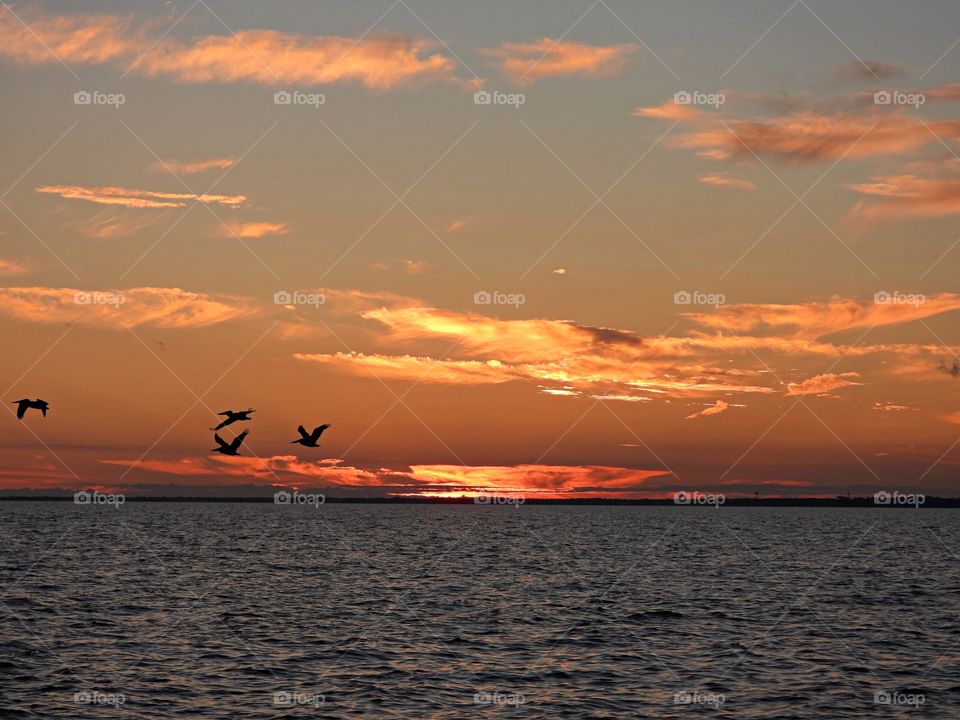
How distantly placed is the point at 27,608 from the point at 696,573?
50732 mm

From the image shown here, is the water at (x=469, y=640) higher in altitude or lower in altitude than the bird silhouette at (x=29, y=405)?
lower

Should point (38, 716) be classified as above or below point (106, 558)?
below

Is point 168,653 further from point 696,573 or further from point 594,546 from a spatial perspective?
point 594,546

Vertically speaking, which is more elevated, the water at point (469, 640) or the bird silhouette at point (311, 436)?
the bird silhouette at point (311, 436)

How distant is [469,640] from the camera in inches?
1972

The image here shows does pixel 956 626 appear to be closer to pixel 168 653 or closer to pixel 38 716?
pixel 168 653

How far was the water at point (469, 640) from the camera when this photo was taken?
1519 inches

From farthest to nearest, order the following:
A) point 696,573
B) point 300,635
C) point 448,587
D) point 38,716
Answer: point 696,573 → point 448,587 → point 300,635 → point 38,716

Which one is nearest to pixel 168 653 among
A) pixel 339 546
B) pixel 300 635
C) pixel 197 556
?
pixel 300 635

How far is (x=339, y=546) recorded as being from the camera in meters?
126

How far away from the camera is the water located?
127 feet

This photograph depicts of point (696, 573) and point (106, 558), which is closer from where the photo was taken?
point (696, 573)

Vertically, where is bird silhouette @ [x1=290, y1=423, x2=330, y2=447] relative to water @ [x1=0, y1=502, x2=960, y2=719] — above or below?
above

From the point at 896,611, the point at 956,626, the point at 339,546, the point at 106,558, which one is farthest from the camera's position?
the point at 339,546
